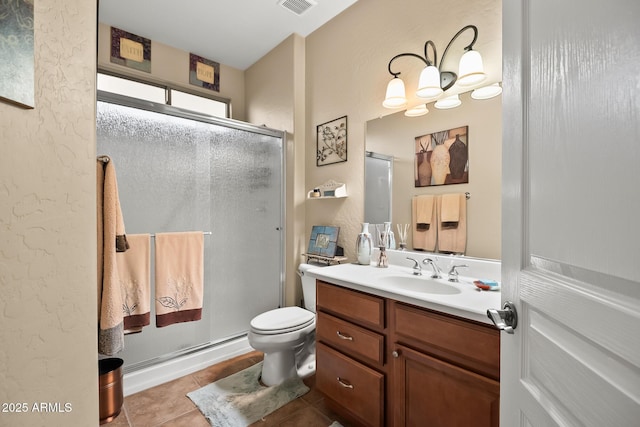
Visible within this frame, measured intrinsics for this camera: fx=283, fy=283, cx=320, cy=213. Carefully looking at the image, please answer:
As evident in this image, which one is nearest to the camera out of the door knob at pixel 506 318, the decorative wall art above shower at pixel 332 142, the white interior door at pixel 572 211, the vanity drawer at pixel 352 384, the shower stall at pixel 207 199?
the white interior door at pixel 572 211

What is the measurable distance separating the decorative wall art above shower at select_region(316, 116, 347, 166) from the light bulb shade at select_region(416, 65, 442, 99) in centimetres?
72

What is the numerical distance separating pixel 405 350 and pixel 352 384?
1.30ft

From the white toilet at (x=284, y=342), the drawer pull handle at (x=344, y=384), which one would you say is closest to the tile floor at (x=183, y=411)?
the white toilet at (x=284, y=342)

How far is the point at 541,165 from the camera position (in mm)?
591

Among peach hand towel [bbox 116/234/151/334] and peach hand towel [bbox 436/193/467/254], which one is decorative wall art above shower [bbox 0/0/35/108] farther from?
peach hand towel [bbox 436/193/467/254]

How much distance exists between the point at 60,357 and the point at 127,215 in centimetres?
122

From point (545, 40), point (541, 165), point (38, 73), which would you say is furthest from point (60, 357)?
point (545, 40)

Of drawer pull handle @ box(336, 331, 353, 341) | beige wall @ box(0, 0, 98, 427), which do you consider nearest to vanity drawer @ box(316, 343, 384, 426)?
drawer pull handle @ box(336, 331, 353, 341)

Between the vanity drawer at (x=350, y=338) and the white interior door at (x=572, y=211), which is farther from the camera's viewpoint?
the vanity drawer at (x=350, y=338)

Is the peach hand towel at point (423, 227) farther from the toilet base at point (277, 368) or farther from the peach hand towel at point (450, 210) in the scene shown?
the toilet base at point (277, 368)

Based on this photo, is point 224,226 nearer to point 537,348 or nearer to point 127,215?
point 127,215

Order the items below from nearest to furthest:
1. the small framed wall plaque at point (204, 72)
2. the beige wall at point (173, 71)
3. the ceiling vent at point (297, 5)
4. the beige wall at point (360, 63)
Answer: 1. the beige wall at point (360, 63)
2. the ceiling vent at point (297, 5)
3. the beige wall at point (173, 71)
4. the small framed wall plaque at point (204, 72)

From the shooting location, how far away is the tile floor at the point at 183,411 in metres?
1.58

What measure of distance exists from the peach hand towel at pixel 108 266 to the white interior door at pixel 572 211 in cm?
164
